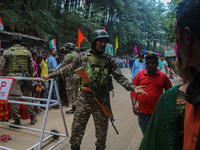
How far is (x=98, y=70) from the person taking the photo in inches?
98.1

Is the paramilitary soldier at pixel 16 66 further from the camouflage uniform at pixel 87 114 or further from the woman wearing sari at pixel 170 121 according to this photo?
the woman wearing sari at pixel 170 121

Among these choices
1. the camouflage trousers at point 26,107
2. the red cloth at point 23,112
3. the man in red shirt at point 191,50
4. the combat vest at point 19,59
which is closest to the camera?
the man in red shirt at point 191,50

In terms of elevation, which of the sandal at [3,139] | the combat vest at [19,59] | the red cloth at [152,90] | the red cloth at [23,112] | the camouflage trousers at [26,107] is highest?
the combat vest at [19,59]

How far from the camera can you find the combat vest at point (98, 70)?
2.48 m

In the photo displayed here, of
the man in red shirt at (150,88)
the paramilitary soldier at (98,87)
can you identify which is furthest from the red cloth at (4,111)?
the man in red shirt at (150,88)

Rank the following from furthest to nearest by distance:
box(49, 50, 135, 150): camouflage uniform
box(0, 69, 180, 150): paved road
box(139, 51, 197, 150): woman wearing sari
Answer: box(0, 69, 180, 150): paved road
box(49, 50, 135, 150): camouflage uniform
box(139, 51, 197, 150): woman wearing sari

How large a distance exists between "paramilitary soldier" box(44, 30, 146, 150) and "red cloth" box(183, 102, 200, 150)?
1.65 m

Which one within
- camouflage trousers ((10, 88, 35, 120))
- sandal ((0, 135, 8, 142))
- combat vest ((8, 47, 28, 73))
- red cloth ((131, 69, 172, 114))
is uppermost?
combat vest ((8, 47, 28, 73))

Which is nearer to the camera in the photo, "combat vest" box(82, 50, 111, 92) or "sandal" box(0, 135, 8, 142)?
"combat vest" box(82, 50, 111, 92)

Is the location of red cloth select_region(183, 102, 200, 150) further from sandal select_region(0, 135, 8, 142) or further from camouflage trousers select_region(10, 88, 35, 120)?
camouflage trousers select_region(10, 88, 35, 120)

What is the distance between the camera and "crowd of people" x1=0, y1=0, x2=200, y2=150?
0.60 metres

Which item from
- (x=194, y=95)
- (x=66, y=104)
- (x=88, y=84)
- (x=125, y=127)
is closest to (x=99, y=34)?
(x=88, y=84)

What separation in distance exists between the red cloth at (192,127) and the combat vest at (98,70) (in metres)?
1.80

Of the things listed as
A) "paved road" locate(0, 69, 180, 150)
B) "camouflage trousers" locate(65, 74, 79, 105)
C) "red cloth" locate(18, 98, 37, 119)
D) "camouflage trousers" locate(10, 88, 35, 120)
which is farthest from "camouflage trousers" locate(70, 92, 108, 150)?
"camouflage trousers" locate(65, 74, 79, 105)
